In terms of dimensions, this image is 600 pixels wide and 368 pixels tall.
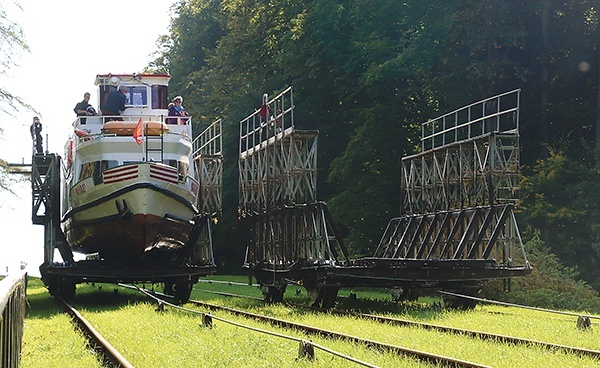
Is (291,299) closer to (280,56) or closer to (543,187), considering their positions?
(543,187)

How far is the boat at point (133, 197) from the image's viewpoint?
988 inches

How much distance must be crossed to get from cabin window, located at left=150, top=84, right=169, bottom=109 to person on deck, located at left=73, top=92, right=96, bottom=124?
1.75 meters

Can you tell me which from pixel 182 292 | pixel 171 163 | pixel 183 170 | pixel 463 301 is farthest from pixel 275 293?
pixel 463 301

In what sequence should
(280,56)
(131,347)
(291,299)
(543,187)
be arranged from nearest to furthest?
(131,347) → (291,299) → (543,187) → (280,56)

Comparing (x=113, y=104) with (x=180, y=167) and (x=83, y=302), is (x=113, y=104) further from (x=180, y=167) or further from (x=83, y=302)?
(x=83, y=302)

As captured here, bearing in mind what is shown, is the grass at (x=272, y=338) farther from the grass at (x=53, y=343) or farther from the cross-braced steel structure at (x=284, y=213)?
the cross-braced steel structure at (x=284, y=213)

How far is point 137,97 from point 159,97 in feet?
1.99

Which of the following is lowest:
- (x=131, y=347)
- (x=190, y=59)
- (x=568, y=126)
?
(x=131, y=347)

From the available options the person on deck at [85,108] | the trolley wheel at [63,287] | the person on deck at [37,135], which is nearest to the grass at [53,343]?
the trolley wheel at [63,287]

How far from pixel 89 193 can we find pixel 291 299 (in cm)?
605

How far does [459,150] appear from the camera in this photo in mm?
26938

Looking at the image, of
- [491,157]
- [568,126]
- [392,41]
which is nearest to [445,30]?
[392,41]

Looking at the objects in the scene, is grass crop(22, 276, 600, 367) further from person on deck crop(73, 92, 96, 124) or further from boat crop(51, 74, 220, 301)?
person on deck crop(73, 92, 96, 124)

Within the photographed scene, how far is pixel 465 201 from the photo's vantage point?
27766 millimetres
